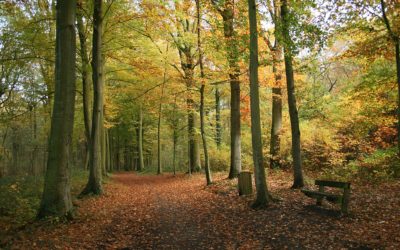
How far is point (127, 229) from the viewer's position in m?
8.59

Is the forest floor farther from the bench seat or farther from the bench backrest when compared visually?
the bench backrest

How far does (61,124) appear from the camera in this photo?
8562 mm

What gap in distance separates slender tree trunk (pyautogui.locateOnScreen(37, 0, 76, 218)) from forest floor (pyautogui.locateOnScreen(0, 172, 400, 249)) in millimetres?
587

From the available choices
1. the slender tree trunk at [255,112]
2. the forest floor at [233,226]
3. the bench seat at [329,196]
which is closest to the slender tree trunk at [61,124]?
the forest floor at [233,226]

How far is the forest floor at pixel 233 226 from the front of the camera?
266 inches

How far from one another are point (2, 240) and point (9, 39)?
14.1m

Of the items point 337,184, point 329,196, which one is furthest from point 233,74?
point 329,196

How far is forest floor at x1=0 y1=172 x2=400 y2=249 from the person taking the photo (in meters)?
6.75

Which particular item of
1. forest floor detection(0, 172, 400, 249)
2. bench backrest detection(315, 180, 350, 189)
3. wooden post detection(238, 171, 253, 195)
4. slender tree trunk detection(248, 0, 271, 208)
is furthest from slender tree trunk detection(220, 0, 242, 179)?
bench backrest detection(315, 180, 350, 189)

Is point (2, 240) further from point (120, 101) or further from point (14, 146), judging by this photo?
point (14, 146)

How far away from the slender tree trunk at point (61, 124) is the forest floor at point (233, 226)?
587 mm

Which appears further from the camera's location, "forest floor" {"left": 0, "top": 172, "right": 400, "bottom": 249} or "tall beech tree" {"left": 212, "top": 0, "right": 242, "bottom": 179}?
"tall beech tree" {"left": 212, "top": 0, "right": 242, "bottom": 179}

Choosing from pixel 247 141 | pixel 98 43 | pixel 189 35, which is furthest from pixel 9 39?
pixel 247 141

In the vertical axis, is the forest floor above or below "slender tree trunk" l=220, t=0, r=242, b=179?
below
